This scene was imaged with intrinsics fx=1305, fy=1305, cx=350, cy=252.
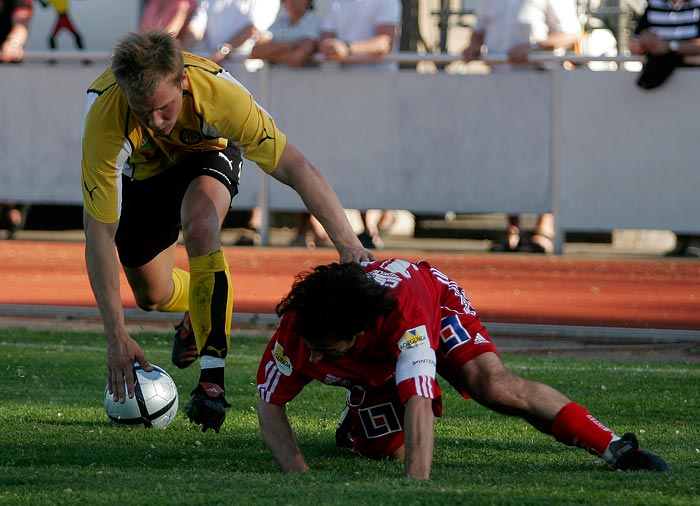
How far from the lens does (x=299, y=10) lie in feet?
50.2

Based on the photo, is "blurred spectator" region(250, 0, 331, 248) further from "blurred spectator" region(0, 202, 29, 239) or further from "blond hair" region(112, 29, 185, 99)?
"blond hair" region(112, 29, 185, 99)

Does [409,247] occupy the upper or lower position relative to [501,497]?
lower

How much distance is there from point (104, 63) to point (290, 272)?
4793 millimetres

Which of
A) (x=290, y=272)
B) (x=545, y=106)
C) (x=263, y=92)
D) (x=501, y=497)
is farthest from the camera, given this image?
(x=263, y=92)

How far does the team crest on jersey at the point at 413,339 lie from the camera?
213 inches

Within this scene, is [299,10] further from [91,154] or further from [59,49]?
[91,154]

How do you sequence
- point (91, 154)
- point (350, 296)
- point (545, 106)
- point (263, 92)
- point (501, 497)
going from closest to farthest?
point (501, 497) → point (350, 296) → point (91, 154) → point (545, 106) → point (263, 92)

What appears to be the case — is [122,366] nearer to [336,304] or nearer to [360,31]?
[336,304]

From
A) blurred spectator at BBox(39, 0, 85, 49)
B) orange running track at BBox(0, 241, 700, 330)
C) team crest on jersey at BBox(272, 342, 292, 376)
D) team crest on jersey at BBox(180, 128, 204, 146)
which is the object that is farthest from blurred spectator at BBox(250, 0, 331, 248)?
team crest on jersey at BBox(272, 342, 292, 376)

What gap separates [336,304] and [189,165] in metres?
2.20

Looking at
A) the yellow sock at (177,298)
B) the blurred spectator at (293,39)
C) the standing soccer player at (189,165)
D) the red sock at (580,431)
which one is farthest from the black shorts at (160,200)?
the blurred spectator at (293,39)

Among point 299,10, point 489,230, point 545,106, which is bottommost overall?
point 489,230

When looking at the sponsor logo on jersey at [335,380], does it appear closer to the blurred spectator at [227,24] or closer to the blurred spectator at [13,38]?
the blurred spectator at [227,24]

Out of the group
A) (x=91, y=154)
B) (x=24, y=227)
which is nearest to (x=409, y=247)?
(x=24, y=227)
